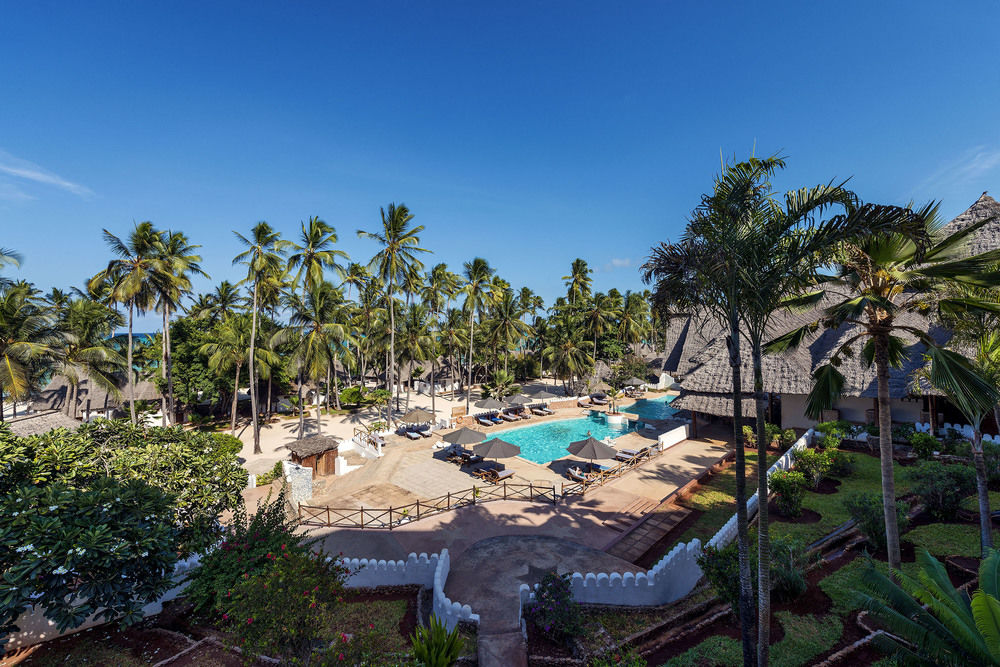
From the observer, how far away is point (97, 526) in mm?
7816

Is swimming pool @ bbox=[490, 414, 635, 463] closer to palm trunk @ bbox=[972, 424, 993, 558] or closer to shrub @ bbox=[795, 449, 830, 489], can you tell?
shrub @ bbox=[795, 449, 830, 489]

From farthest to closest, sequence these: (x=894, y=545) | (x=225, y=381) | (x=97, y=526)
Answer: (x=225, y=381)
(x=894, y=545)
(x=97, y=526)

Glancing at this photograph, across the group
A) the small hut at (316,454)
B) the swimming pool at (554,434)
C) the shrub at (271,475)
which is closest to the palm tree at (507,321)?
the swimming pool at (554,434)

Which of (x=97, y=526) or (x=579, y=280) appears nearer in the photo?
(x=97, y=526)

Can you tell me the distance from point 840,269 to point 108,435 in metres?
21.0

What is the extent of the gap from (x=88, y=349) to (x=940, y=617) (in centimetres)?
3813

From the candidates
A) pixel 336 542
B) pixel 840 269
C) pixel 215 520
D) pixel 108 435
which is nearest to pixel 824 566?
pixel 840 269

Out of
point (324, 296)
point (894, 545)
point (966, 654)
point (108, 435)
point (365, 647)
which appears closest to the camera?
point (966, 654)

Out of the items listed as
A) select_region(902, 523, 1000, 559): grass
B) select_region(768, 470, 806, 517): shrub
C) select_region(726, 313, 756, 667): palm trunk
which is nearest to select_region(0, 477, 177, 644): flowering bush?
select_region(726, 313, 756, 667): palm trunk

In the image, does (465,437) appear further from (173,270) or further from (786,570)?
(173,270)

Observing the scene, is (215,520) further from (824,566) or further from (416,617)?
(824,566)

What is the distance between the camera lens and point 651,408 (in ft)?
144

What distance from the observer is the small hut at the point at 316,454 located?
2225cm

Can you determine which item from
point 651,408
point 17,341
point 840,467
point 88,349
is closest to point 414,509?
point 840,467
